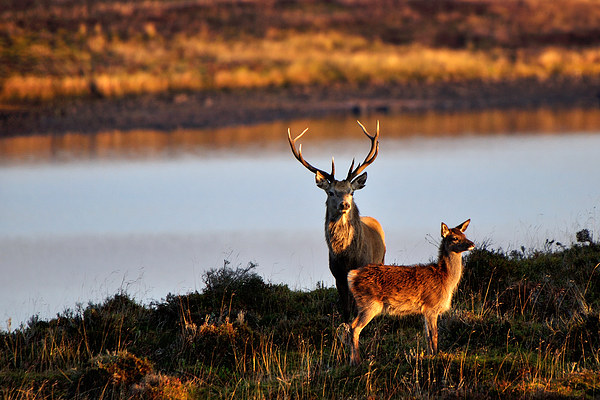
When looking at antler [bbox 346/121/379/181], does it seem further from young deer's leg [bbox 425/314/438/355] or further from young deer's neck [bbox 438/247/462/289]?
young deer's leg [bbox 425/314/438/355]

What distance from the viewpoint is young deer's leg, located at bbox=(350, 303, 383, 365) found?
8125 mm

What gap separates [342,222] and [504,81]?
926 inches

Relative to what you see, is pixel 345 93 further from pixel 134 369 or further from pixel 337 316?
pixel 134 369

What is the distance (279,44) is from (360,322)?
27584mm

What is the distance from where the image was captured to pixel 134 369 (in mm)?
7824

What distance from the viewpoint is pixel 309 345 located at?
348 inches

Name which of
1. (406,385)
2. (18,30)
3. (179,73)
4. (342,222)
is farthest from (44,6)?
(406,385)

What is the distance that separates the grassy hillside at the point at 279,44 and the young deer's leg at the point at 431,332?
2182 centimetres

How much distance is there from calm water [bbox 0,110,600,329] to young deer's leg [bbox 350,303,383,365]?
3883 mm

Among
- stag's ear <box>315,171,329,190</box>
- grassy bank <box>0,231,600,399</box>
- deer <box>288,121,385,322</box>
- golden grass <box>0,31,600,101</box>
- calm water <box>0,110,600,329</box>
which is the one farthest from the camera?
golden grass <box>0,31,600,101</box>

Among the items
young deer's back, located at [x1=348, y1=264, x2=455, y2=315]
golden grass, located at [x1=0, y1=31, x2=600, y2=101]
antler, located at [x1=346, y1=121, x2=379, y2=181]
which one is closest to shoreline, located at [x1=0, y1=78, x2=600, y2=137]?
golden grass, located at [x1=0, y1=31, x2=600, y2=101]

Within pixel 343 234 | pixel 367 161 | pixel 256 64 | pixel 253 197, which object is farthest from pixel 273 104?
pixel 343 234

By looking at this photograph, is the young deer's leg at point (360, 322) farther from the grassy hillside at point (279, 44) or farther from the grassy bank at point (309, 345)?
the grassy hillside at point (279, 44)

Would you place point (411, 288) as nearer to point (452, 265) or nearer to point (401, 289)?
point (401, 289)
